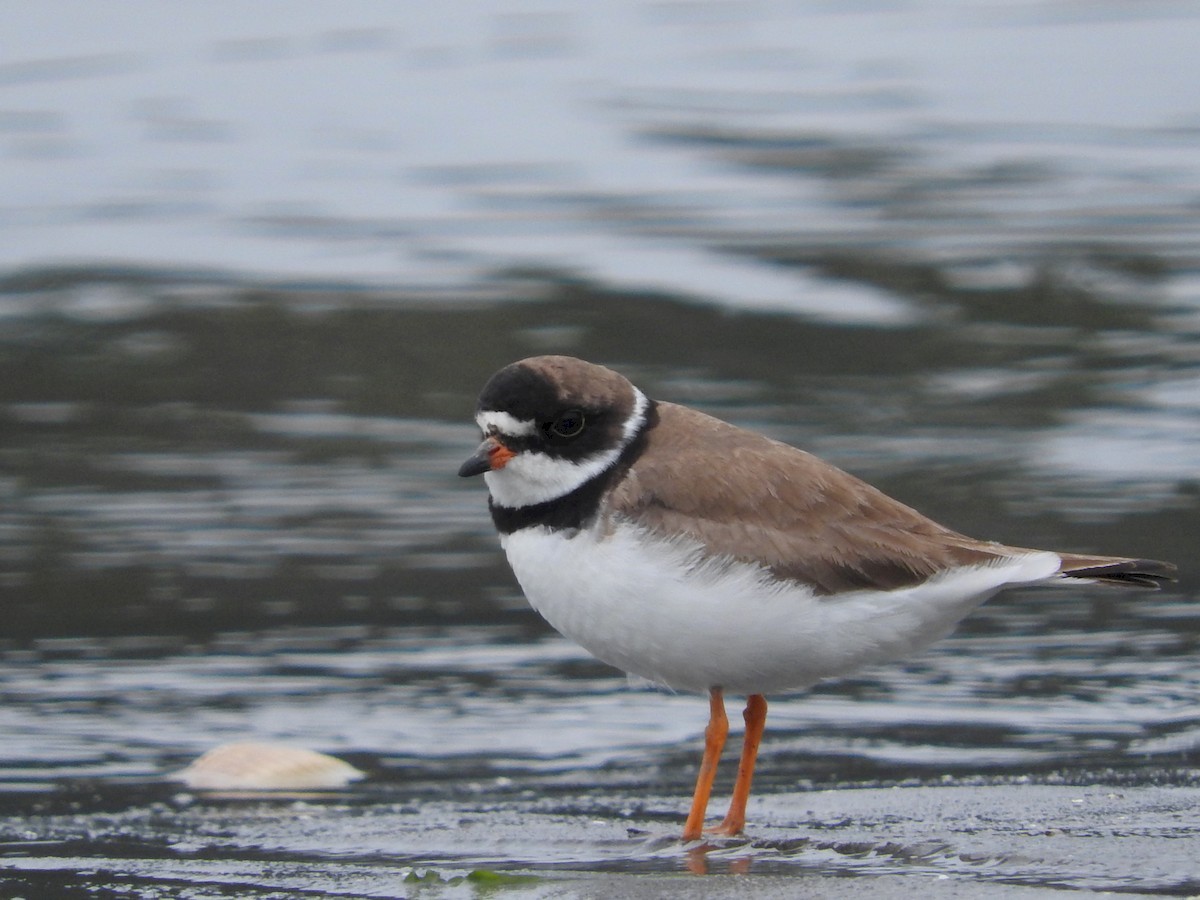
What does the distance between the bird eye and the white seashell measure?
5.45 feet

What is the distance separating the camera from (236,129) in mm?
18938

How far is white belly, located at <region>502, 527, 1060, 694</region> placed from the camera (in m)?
5.20

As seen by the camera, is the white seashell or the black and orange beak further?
the white seashell

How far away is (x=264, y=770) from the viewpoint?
21.2ft

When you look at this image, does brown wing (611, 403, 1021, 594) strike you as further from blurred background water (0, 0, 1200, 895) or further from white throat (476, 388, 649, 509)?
blurred background water (0, 0, 1200, 895)

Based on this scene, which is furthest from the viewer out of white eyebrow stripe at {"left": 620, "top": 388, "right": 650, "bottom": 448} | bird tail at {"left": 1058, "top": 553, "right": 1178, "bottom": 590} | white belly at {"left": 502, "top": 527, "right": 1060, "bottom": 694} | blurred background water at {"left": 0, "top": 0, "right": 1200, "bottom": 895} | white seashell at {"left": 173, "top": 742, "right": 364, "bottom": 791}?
blurred background water at {"left": 0, "top": 0, "right": 1200, "bottom": 895}

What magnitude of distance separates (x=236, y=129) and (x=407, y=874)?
49.0 feet

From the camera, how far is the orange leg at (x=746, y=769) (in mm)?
5438

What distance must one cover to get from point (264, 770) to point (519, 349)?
538 centimetres

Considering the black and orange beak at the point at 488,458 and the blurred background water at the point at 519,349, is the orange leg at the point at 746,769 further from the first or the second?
the black and orange beak at the point at 488,458

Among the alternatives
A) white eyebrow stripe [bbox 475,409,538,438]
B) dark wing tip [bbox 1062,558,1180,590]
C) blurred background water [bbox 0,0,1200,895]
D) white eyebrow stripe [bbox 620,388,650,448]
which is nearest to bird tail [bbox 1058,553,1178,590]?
dark wing tip [bbox 1062,558,1180,590]

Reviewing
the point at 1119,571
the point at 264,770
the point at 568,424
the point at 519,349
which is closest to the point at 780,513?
the point at 568,424

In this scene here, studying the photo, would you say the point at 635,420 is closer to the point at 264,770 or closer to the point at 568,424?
the point at 568,424

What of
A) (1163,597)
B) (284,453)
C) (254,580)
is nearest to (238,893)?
(254,580)
